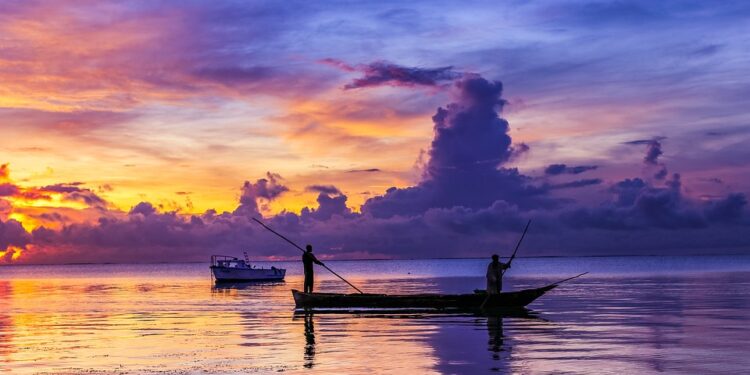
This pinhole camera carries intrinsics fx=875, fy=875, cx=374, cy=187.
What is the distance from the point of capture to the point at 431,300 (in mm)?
41438

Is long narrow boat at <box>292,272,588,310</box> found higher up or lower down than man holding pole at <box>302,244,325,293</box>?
lower down

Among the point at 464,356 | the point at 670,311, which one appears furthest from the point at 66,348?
the point at 670,311

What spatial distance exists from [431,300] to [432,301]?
86mm

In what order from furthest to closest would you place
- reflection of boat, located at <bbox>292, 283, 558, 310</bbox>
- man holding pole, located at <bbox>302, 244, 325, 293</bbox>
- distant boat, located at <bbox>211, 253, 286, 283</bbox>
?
distant boat, located at <bbox>211, 253, 286, 283</bbox>
man holding pole, located at <bbox>302, 244, 325, 293</bbox>
reflection of boat, located at <bbox>292, 283, 558, 310</bbox>

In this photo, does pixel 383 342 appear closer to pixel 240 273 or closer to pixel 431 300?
pixel 431 300

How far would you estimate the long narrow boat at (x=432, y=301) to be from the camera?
133 ft

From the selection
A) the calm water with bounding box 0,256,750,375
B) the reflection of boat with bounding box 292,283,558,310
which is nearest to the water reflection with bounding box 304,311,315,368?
the calm water with bounding box 0,256,750,375

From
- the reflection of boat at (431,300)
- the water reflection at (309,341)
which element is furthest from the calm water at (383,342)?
the reflection of boat at (431,300)

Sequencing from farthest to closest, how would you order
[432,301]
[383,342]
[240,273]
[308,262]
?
1. [240,273]
2. [308,262]
3. [432,301]
4. [383,342]

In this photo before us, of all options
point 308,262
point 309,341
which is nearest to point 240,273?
point 308,262

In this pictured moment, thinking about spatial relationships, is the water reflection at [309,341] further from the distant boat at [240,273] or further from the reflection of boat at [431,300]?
the distant boat at [240,273]

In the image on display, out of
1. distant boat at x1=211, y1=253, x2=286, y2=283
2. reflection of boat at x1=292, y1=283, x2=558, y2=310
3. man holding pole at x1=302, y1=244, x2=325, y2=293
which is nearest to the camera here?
reflection of boat at x1=292, y1=283, x2=558, y2=310

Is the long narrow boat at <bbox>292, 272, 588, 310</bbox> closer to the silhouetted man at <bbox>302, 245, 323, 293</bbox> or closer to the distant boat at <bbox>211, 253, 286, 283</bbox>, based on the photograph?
the silhouetted man at <bbox>302, 245, 323, 293</bbox>

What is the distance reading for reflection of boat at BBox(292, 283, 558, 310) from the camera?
4066 centimetres
